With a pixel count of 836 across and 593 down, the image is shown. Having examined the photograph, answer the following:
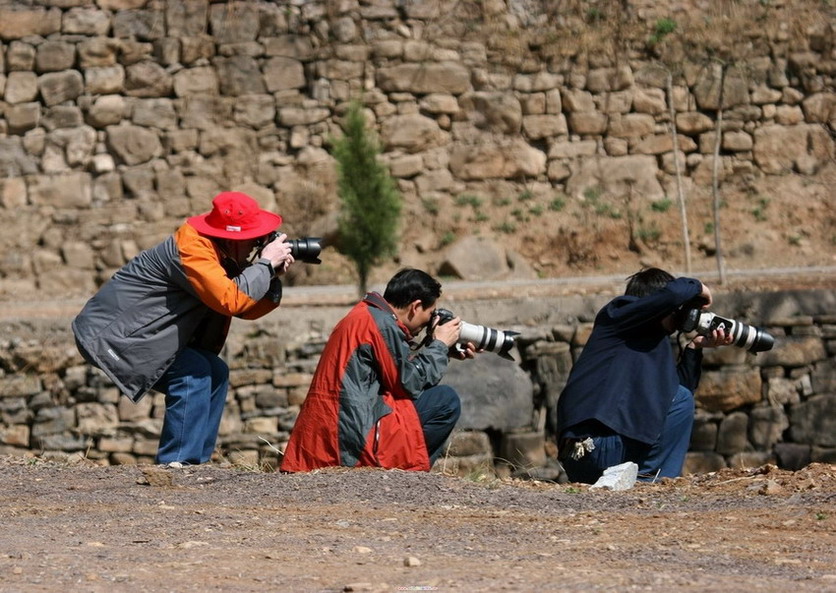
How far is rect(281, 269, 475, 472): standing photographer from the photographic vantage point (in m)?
5.40

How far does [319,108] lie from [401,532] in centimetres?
1130

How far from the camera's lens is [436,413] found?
5727mm

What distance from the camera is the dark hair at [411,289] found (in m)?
5.62

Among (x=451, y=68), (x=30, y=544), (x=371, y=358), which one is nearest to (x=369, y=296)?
(x=371, y=358)

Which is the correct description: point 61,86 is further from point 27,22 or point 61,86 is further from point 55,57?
point 27,22

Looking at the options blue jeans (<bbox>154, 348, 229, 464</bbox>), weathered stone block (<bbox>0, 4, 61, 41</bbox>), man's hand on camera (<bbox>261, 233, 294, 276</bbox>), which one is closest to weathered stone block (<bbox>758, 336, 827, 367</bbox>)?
man's hand on camera (<bbox>261, 233, 294, 276</bbox>)

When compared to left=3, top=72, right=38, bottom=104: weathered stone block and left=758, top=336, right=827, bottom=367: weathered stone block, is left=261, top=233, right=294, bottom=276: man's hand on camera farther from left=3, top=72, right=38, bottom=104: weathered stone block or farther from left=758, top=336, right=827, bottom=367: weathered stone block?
left=3, top=72, right=38, bottom=104: weathered stone block

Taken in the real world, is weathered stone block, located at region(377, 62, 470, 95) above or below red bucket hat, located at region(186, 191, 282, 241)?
above

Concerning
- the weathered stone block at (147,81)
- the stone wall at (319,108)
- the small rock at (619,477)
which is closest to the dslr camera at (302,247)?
the small rock at (619,477)

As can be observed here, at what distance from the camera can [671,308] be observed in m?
5.79

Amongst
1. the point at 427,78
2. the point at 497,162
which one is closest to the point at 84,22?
the point at 427,78

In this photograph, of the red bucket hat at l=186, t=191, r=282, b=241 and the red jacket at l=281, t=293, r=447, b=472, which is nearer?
the red jacket at l=281, t=293, r=447, b=472

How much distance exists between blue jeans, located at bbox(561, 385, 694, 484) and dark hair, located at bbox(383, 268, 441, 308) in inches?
37.9

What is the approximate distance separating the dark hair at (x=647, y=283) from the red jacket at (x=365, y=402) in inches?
41.5
